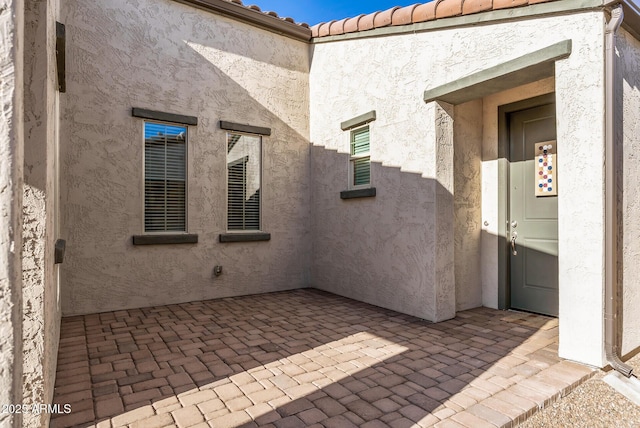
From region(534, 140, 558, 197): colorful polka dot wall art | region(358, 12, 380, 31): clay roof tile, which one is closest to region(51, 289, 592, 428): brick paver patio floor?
region(534, 140, 558, 197): colorful polka dot wall art

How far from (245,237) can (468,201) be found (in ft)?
12.2

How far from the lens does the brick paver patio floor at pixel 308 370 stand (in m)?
2.63

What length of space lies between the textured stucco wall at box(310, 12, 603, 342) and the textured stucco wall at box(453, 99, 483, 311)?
344mm

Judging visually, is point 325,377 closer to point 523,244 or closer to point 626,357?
point 626,357

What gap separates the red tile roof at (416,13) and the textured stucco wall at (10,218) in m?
4.30

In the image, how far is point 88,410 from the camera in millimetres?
2678

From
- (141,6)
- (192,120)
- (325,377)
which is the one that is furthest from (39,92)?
(141,6)

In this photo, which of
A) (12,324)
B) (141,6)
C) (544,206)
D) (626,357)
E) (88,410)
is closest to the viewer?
(12,324)

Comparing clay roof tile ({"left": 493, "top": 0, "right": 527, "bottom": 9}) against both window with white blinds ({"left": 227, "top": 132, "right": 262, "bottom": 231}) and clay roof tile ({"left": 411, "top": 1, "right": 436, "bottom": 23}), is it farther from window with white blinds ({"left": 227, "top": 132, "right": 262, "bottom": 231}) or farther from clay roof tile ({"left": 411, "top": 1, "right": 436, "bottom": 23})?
window with white blinds ({"left": 227, "top": 132, "right": 262, "bottom": 231})

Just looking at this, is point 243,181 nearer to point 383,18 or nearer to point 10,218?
point 383,18

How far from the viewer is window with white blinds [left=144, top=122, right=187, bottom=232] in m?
5.79

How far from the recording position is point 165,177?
592cm

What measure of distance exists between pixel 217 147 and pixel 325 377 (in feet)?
14.4

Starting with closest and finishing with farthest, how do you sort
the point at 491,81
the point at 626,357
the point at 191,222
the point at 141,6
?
the point at 626,357 → the point at 491,81 → the point at 141,6 → the point at 191,222
